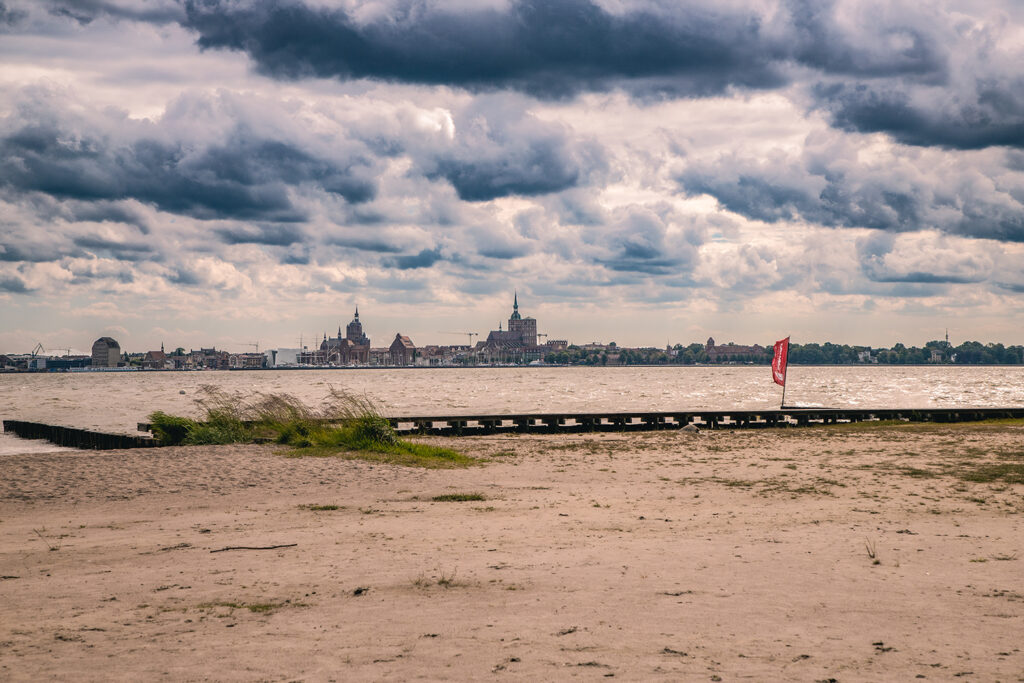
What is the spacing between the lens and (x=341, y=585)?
9.05m

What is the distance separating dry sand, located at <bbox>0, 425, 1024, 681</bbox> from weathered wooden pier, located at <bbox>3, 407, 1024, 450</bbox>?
14872 millimetres

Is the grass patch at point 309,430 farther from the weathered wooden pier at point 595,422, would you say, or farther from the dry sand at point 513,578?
the dry sand at point 513,578

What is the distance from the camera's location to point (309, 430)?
81.7ft

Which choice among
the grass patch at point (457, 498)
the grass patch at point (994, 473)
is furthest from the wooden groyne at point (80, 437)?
the grass patch at point (994, 473)

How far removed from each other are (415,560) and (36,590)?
13.0 feet

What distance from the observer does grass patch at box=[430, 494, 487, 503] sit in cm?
1454

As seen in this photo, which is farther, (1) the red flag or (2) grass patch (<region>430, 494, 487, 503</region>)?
(1) the red flag

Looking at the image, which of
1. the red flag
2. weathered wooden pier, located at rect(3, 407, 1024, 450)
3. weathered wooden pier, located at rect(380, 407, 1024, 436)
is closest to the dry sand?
weathered wooden pier, located at rect(3, 407, 1024, 450)

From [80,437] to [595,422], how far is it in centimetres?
1987

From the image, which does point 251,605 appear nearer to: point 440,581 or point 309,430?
point 440,581

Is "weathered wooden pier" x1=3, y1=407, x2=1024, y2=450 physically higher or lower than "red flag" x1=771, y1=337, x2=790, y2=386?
lower

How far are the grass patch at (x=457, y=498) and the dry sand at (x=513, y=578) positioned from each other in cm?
30

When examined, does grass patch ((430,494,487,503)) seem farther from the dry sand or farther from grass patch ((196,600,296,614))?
grass patch ((196,600,296,614))

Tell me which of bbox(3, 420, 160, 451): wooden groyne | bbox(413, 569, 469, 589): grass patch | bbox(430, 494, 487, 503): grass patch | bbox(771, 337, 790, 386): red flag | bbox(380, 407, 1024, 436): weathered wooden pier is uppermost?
bbox(771, 337, 790, 386): red flag
